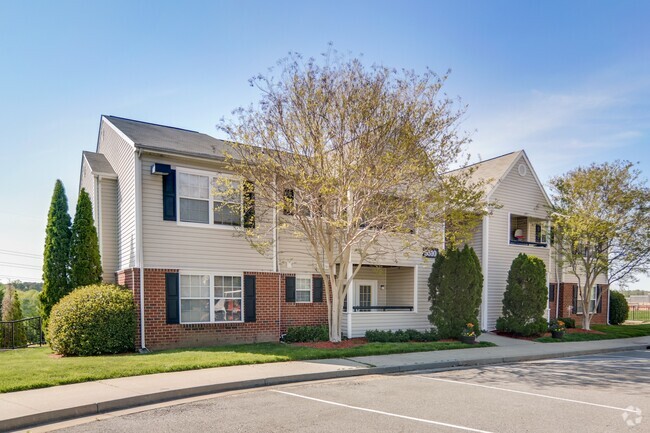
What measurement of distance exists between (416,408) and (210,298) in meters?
8.48

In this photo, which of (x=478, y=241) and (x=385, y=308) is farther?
(x=478, y=241)

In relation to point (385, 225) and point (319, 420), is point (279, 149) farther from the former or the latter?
point (319, 420)

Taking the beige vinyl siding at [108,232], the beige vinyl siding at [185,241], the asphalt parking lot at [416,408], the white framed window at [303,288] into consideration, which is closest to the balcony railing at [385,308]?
the white framed window at [303,288]

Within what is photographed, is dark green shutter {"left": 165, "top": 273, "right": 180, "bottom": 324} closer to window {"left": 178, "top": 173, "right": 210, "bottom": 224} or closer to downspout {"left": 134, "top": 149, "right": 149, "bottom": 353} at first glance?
downspout {"left": 134, "top": 149, "right": 149, "bottom": 353}

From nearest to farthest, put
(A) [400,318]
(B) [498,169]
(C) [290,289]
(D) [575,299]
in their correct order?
(C) [290,289] → (A) [400,318] → (B) [498,169] → (D) [575,299]

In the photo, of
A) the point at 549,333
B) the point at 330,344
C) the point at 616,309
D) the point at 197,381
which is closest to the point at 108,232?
the point at 330,344

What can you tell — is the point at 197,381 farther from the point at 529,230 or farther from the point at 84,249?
the point at 529,230

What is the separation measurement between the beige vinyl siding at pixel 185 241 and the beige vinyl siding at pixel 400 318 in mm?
4083

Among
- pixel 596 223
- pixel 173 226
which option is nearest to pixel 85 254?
pixel 173 226

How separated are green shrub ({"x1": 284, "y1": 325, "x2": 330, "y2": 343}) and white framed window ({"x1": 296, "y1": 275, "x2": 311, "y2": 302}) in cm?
106

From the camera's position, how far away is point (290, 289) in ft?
53.7

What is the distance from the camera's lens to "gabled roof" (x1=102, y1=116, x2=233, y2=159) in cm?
1434

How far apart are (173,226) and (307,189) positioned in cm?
404

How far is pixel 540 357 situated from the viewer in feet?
48.4
